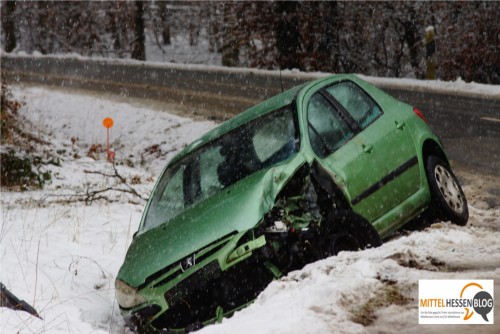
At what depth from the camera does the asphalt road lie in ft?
41.8

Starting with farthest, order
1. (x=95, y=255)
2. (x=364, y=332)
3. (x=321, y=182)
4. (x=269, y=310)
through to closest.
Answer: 1. (x=95, y=255)
2. (x=321, y=182)
3. (x=269, y=310)
4. (x=364, y=332)

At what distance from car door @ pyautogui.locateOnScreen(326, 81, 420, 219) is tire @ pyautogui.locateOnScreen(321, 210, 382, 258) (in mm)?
392

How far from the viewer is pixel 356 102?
7707 mm

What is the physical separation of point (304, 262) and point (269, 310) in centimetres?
84

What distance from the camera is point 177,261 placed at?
5.96m

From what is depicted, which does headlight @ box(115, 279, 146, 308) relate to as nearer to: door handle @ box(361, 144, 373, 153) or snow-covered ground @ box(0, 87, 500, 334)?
snow-covered ground @ box(0, 87, 500, 334)

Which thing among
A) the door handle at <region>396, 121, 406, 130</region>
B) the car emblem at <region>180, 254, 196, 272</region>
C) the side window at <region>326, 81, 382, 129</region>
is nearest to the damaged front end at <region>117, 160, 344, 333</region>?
the car emblem at <region>180, 254, 196, 272</region>

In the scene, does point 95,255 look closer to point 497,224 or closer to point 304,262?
point 304,262

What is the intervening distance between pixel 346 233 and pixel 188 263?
50.0 inches

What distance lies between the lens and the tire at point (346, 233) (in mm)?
6203

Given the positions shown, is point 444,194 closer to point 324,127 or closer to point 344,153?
point 344,153

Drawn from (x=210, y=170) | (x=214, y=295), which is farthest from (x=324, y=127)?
(x=214, y=295)

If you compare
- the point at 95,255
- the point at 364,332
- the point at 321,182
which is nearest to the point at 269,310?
the point at 364,332

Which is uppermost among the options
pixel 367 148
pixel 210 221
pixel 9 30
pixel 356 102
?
pixel 356 102
